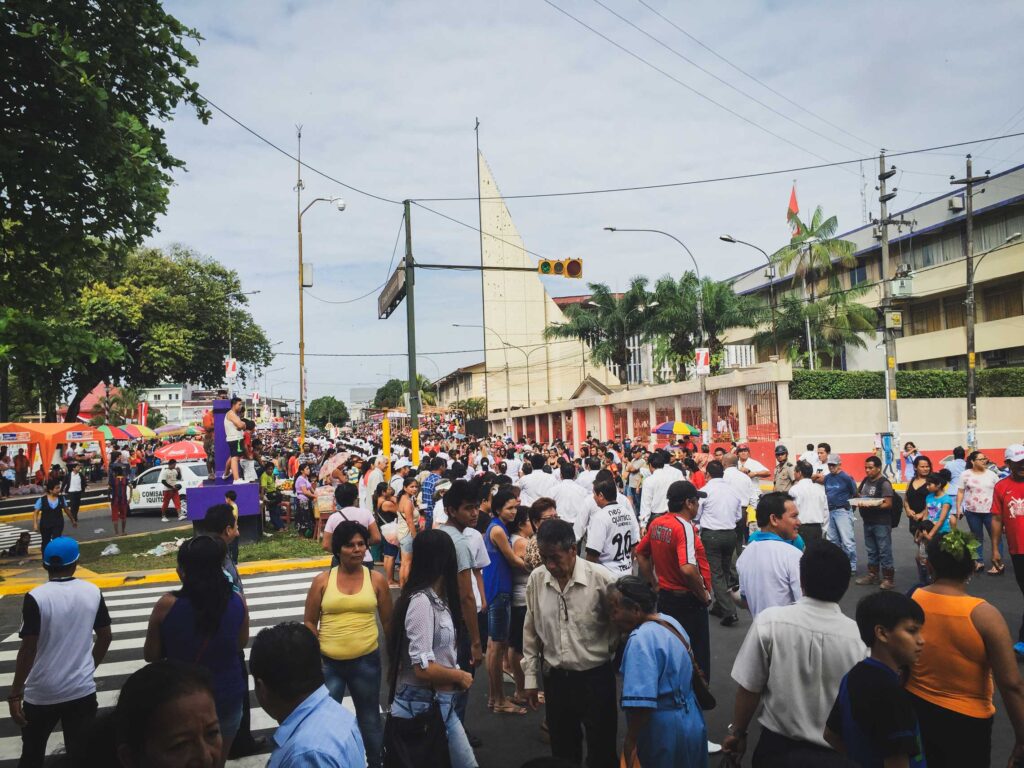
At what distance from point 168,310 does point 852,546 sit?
37.6m

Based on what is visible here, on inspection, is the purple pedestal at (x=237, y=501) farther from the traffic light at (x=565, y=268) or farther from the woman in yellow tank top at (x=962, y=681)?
the woman in yellow tank top at (x=962, y=681)

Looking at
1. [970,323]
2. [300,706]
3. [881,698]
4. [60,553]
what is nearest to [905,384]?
[970,323]

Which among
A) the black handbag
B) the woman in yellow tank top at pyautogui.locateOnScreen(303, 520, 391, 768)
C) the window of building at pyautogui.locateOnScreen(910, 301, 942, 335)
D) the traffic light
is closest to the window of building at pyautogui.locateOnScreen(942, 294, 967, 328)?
the window of building at pyautogui.locateOnScreen(910, 301, 942, 335)

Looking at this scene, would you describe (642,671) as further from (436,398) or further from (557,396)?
(436,398)

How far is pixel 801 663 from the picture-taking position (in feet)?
11.2

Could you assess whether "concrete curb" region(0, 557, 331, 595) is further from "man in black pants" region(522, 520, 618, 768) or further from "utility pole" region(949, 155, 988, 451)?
"utility pole" region(949, 155, 988, 451)

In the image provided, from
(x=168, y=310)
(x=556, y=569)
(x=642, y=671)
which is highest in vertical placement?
(x=168, y=310)

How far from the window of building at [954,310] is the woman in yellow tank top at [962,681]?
40.7 meters

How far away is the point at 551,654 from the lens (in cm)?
430

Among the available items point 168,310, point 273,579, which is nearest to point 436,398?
point 168,310

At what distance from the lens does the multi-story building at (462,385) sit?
89625 mm

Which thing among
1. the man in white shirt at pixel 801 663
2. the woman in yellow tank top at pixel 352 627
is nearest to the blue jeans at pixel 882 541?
the man in white shirt at pixel 801 663

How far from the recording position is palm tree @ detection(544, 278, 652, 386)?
45.7m

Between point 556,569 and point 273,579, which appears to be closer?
point 556,569
